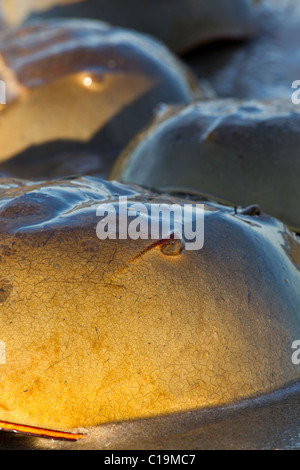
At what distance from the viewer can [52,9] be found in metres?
5.36

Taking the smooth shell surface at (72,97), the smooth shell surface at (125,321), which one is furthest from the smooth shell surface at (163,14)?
the smooth shell surface at (125,321)

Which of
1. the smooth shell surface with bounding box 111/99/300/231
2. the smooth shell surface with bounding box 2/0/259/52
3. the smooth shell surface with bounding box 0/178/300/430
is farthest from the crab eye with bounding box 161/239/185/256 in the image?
the smooth shell surface with bounding box 2/0/259/52

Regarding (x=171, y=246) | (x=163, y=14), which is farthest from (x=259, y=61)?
(x=171, y=246)

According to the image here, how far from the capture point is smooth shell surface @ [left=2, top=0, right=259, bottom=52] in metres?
5.38

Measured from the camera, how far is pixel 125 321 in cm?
159

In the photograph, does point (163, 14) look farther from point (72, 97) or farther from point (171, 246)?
point (171, 246)

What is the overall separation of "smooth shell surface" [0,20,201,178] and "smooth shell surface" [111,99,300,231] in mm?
967

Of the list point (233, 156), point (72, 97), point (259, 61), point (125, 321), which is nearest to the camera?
point (125, 321)

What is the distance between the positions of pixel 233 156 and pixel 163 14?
3297mm

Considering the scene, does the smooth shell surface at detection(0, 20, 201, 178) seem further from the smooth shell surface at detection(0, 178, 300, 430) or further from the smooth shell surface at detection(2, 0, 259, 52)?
the smooth shell surface at detection(0, 178, 300, 430)

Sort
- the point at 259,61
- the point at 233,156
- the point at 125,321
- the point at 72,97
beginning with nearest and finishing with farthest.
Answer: the point at 125,321 → the point at 233,156 → the point at 72,97 → the point at 259,61

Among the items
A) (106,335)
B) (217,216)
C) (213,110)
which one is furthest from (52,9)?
(106,335)

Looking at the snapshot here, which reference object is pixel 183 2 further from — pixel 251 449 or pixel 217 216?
pixel 251 449

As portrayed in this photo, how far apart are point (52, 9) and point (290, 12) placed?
2311mm
